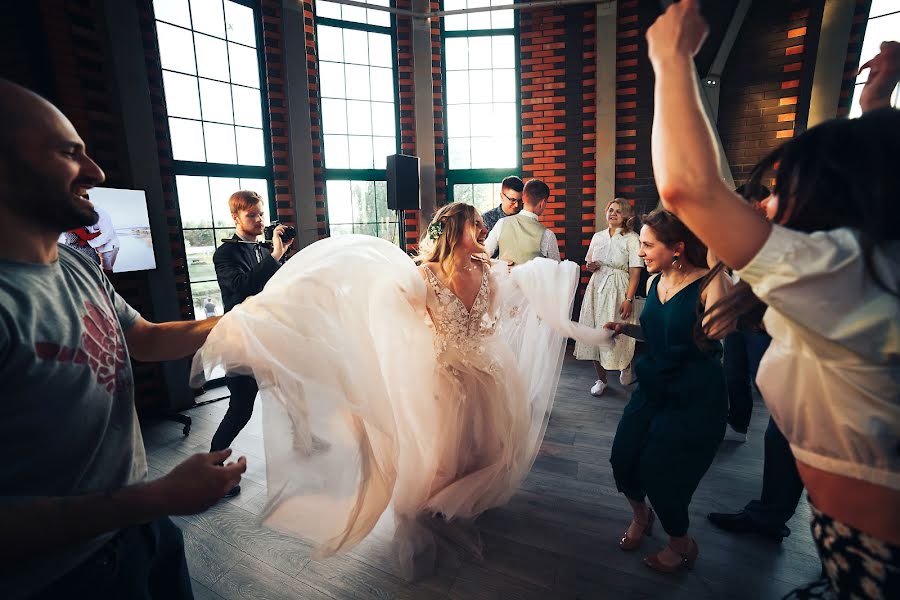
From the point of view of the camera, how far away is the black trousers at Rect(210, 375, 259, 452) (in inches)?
101

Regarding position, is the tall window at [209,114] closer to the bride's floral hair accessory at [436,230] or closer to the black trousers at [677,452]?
the bride's floral hair accessory at [436,230]

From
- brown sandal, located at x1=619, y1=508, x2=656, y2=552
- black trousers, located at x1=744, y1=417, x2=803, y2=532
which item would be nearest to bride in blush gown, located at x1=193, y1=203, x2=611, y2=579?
brown sandal, located at x1=619, y1=508, x2=656, y2=552

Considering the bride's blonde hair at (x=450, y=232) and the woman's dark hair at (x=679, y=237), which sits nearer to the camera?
the woman's dark hair at (x=679, y=237)

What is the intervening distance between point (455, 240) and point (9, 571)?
200 cm

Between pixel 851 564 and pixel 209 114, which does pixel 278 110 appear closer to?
pixel 209 114

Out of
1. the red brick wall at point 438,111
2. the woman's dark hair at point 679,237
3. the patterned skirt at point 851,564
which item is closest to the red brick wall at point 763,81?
the red brick wall at point 438,111

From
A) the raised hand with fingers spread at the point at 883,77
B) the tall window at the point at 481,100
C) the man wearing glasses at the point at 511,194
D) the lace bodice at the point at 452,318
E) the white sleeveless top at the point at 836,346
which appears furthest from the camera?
the tall window at the point at 481,100

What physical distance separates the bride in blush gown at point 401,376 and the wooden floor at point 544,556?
0.51 feet

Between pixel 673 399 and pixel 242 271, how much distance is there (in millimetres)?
2596

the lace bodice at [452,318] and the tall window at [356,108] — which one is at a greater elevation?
the tall window at [356,108]

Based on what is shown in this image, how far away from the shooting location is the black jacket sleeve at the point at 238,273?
8.88ft

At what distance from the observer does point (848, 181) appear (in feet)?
2.16

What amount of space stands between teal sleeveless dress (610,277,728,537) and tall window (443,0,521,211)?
421 cm

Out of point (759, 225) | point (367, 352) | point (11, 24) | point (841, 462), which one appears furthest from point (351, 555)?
point (11, 24)
